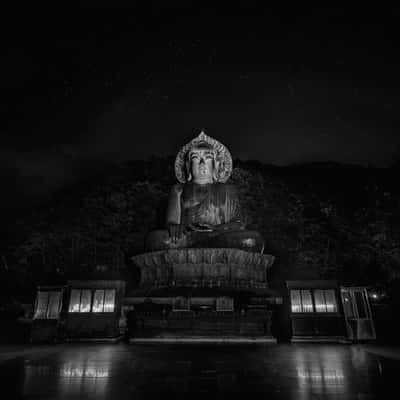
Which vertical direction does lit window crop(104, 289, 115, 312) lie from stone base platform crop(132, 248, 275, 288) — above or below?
below

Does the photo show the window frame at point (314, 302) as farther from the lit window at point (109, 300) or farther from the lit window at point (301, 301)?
the lit window at point (109, 300)

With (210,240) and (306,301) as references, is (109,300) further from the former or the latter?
(306,301)

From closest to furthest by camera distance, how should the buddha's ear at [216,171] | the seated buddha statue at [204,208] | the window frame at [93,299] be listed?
the window frame at [93,299]
the seated buddha statue at [204,208]
the buddha's ear at [216,171]

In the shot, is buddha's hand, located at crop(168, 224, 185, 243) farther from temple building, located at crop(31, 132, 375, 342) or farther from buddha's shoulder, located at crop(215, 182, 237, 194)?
Result: buddha's shoulder, located at crop(215, 182, 237, 194)

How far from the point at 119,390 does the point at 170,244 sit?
5635 millimetres

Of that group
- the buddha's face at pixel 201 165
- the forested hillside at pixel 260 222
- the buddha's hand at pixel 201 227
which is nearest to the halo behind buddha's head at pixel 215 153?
the buddha's face at pixel 201 165

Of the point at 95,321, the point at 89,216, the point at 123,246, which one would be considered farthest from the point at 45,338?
the point at 89,216

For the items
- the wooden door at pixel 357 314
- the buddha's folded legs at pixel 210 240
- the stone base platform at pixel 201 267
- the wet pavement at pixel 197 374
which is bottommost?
the wet pavement at pixel 197 374

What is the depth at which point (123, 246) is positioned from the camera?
12875 millimetres

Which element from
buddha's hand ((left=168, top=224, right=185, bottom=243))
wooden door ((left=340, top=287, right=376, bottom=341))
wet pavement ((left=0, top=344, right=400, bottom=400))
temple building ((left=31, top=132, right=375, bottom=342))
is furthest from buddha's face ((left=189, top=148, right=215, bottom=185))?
wet pavement ((left=0, top=344, right=400, bottom=400))

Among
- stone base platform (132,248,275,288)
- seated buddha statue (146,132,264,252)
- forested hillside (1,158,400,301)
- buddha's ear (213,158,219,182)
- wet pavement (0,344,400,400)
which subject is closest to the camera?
wet pavement (0,344,400,400)

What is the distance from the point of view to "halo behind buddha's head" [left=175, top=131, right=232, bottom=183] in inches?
442

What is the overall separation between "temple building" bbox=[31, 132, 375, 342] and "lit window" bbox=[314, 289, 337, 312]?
16 millimetres

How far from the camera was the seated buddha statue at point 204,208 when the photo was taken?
8.02 m
